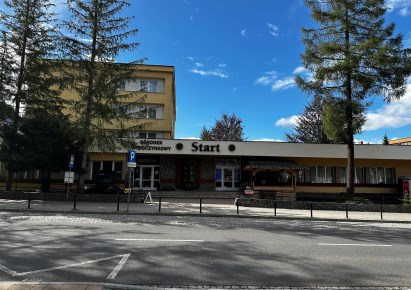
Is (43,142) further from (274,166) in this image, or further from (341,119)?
(341,119)

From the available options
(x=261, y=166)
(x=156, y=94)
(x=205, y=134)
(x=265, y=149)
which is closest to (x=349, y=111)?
(x=265, y=149)

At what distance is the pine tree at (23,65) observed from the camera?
79.9 ft

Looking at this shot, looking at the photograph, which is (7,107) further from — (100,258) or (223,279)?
(223,279)

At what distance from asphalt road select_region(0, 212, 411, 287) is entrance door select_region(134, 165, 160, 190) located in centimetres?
1891

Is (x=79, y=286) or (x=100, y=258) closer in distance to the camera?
(x=79, y=286)

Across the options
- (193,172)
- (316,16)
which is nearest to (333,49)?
(316,16)

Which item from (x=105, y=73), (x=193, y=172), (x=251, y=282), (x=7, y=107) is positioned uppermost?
(x=105, y=73)

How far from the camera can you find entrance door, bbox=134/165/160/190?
3216 centimetres

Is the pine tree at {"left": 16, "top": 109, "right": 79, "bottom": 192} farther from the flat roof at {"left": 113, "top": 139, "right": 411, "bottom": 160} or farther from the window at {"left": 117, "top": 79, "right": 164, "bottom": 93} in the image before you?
the window at {"left": 117, "top": 79, "right": 164, "bottom": 93}

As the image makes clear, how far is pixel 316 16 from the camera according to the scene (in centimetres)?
2608

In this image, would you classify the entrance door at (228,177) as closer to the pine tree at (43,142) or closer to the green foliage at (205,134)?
the pine tree at (43,142)

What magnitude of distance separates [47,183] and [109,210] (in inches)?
437

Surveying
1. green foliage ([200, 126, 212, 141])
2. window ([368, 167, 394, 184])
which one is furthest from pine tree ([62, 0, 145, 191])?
green foliage ([200, 126, 212, 141])

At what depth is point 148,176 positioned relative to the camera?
32.4m
